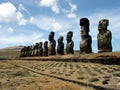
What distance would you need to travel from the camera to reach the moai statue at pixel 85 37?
19516 mm

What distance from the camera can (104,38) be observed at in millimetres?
17156

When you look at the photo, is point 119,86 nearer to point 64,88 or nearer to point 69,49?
point 64,88

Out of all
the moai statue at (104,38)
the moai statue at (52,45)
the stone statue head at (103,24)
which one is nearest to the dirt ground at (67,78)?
the moai statue at (104,38)

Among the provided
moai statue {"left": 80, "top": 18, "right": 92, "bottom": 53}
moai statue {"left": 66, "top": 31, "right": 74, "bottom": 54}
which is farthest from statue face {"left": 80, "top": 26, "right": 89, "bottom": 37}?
moai statue {"left": 66, "top": 31, "right": 74, "bottom": 54}

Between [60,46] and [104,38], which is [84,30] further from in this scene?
[60,46]

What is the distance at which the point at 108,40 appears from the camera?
1708 cm

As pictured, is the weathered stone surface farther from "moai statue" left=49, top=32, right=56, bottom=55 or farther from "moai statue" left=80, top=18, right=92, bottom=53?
"moai statue" left=80, top=18, right=92, bottom=53

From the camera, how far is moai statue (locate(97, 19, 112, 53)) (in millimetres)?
17031

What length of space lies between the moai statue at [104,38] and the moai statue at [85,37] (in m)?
2.18

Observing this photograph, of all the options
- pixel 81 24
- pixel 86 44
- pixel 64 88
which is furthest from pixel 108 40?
pixel 64 88

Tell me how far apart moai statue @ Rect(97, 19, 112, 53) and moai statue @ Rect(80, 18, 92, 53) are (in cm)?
218

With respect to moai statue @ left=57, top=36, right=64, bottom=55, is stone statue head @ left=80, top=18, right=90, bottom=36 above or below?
above

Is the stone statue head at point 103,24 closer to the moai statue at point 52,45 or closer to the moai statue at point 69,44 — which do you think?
the moai statue at point 69,44

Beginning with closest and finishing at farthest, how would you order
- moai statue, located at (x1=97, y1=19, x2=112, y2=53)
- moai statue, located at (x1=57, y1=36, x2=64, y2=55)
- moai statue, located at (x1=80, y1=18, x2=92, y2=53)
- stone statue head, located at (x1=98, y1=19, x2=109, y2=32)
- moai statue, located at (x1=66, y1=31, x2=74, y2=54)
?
moai statue, located at (x1=97, y1=19, x2=112, y2=53)
stone statue head, located at (x1=98, y1=19, x2=109, y2=32)
moai statue, located at (x1=80, y1=18, x2=92, y2=53)
moai statue, located at (x1=66, y1=31, x2=74, y2=54)
moai statue, located at (x1=57, y1=36, x2=64, y2=55)
